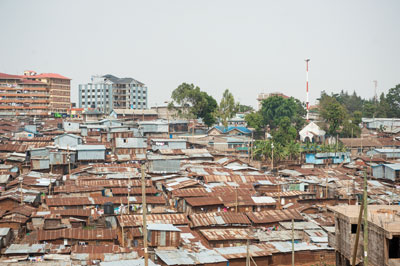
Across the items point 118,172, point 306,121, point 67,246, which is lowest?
point 67,246

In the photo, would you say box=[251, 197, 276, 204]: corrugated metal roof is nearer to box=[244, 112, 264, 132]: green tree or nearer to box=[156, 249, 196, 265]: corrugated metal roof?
box=[156, 249, 196, 265]: corrugated metal roof

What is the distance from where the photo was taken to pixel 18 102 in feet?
260

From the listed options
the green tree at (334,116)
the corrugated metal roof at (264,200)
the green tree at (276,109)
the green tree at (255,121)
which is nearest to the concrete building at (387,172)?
the corrugated metal roof at (264,200)

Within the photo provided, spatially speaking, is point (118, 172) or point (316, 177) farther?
point (316, 177)

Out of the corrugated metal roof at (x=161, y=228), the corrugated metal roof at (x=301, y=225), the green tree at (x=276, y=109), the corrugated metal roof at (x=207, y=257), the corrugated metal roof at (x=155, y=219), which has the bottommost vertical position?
the corrugated metal roof at (x=207, y=257)

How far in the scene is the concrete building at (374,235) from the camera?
39.5 feet

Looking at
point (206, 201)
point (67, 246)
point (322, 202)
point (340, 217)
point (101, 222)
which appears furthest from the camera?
point (322, 202)

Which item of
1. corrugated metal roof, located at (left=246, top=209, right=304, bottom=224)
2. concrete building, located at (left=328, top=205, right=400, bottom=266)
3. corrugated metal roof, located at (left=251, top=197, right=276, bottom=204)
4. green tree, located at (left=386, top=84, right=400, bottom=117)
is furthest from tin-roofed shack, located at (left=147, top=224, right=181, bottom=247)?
green tree, located at (left=386, top=84, right=400, bottom=117)

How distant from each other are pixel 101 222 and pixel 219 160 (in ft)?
75.9

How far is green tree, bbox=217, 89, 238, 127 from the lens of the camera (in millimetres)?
67812

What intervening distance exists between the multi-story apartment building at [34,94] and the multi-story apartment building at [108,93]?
160 inches

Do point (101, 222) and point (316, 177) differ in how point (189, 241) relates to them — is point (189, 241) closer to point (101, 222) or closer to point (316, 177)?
point (101, 222)

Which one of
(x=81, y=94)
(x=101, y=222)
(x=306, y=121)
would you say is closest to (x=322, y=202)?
(x=101, y=222)

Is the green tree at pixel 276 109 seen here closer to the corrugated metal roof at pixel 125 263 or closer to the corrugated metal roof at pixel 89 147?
the corrugated metal roof at pixel 89 147
